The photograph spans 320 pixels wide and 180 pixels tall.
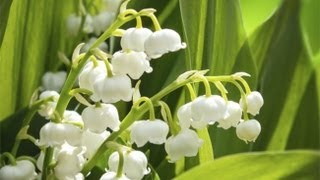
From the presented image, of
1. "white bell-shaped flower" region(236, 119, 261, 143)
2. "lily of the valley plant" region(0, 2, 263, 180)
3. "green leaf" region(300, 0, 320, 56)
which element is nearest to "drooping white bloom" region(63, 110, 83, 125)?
"lily of the valley plant" region(0, 2, 263, 180)

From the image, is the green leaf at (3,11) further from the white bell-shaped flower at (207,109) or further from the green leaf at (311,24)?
the green leaf at (311,24)

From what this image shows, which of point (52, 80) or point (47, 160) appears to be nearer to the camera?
point (47, 160)

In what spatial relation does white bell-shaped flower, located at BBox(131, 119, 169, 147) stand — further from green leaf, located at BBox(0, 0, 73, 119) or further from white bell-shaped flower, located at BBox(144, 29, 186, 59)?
green leaf, located at BBox(0, 0, 73, 119)

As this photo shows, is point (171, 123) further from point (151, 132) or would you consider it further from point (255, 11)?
point (255, 11)

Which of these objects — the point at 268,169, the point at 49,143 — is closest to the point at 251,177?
the point at 268,169

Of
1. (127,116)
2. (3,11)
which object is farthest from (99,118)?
(3,11)

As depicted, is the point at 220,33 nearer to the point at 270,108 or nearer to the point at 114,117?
the point at 270,108

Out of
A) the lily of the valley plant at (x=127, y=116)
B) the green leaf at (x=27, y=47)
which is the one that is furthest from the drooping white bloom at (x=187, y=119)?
the green leaf at (x=27, y=47)
